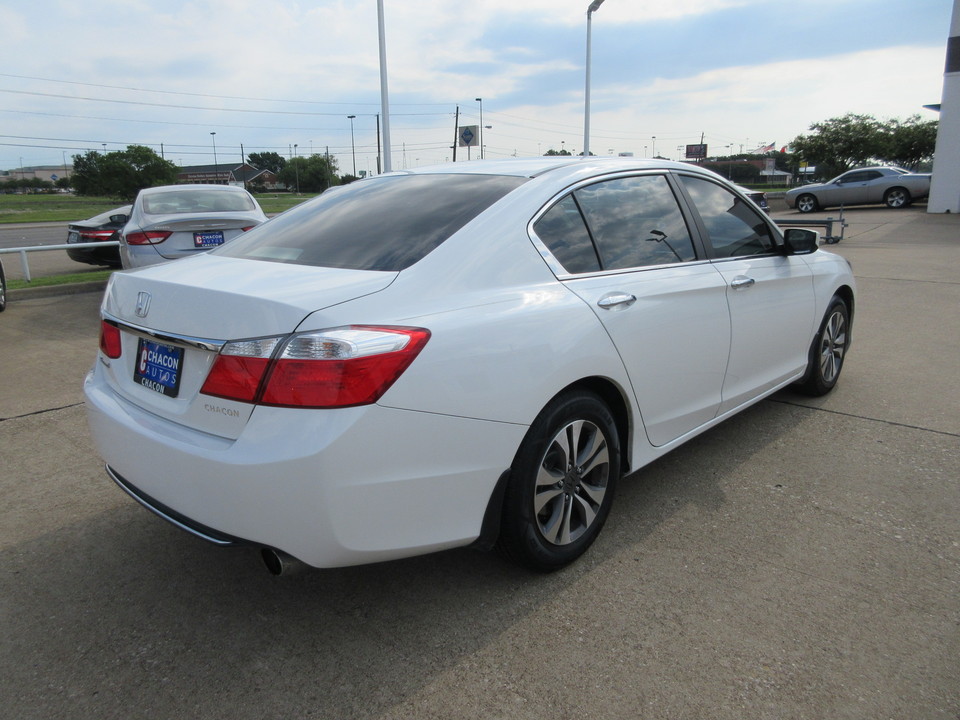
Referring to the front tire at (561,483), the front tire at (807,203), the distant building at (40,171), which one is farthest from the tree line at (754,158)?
the distant building at (40,171)

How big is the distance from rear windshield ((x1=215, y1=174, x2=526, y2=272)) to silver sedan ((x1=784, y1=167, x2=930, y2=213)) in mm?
27994

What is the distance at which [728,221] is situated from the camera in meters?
3.96

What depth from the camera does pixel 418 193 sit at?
317 centimetres

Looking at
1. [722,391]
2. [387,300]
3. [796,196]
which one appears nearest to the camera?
[387,300]

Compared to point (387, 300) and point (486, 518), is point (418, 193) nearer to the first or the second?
point (387, 300)

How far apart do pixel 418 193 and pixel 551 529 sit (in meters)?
1.52

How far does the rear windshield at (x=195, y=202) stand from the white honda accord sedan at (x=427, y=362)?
21.9 feet

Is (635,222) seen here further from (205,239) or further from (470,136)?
(470,136)

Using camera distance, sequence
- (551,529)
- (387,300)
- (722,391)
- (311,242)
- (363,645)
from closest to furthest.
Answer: (387,300), (363,645), (551,529), (311,242), (722,391)

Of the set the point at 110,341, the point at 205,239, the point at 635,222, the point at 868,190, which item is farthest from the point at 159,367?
the point at 868,190

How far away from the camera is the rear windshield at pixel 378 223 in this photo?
2691 millimetres

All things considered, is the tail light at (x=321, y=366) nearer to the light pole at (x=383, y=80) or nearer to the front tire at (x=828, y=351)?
the front tire at (x=828, y=351)

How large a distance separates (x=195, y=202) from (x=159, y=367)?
804cm

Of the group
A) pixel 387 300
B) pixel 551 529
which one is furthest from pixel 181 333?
pixel 551 529
